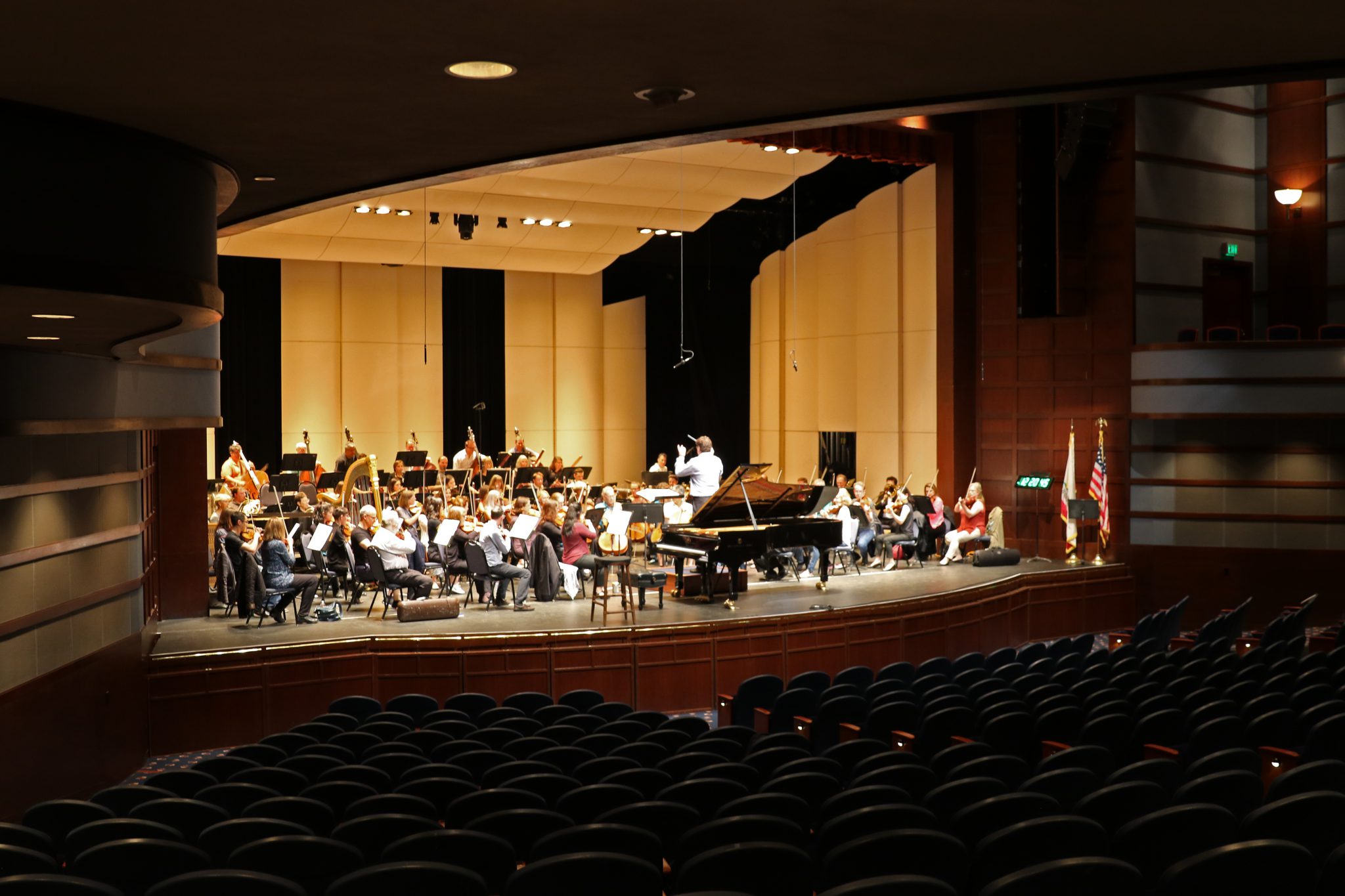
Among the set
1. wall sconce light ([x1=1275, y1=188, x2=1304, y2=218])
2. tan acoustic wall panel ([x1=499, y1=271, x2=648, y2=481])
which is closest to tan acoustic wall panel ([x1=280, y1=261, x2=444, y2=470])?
tan acoustic wall panel ([x1=499, y1=271, x2=648, y2=481])

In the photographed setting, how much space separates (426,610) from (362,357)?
1291 centimetres

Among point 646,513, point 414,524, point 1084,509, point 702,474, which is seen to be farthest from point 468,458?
point 1084,509

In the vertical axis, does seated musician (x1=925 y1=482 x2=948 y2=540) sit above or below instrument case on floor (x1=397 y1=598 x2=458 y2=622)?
above

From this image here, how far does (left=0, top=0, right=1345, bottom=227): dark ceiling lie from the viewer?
3.30 meters

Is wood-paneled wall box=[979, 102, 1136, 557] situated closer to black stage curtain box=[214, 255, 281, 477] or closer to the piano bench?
the piano bench

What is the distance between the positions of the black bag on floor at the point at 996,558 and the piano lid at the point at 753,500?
11.3 ft

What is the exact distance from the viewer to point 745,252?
75.6ft

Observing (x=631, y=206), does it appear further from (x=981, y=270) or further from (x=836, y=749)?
(x=836, y=749)

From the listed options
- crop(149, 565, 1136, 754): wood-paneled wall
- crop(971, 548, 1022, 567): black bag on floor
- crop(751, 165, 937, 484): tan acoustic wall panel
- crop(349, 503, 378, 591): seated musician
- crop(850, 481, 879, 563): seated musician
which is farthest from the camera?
crop(751, 165, 937, 484): tan acoustic wall panel

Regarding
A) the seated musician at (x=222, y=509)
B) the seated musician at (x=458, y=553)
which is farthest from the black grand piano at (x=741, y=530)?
the seated musician at (x=222, y=509)

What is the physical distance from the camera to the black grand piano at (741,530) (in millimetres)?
12180

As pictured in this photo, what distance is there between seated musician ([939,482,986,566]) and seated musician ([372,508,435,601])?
24.4ft

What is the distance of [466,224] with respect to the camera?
20.0 metres

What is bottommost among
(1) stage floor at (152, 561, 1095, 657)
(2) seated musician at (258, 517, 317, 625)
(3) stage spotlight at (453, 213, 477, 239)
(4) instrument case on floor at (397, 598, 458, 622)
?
(1) stage floor at (152, 561, 1095, 657)
